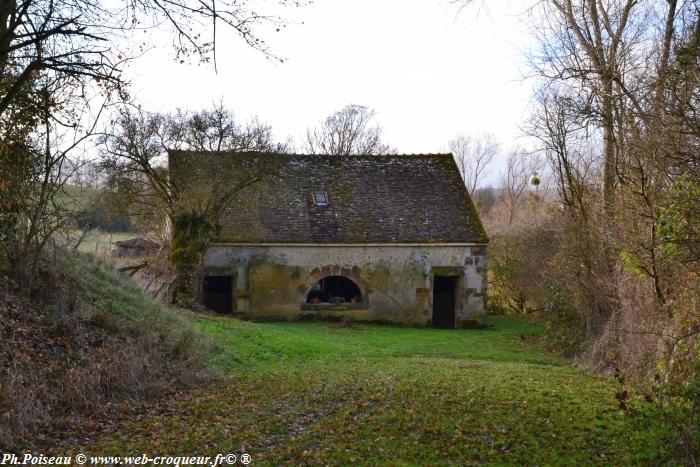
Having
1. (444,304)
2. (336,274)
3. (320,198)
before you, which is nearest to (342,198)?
(320,198)

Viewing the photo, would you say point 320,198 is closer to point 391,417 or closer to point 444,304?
point 444,304

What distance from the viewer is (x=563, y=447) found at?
7332mm

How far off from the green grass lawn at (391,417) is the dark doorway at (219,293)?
30.0 ft

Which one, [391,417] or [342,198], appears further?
[342,198]

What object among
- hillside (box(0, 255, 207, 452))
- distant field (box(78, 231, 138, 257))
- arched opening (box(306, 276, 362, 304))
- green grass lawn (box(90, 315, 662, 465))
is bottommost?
green grass lawn (box(90, 315, 662, 465))

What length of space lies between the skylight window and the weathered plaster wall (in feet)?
7.68

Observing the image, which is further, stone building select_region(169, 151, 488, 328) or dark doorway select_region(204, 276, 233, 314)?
dark doorway select_region(204, 276, 233, 314)

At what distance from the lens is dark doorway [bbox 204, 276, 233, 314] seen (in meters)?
23.0

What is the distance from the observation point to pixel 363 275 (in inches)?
914

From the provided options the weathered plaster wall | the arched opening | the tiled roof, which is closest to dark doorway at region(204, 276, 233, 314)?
the weathered plaster wall

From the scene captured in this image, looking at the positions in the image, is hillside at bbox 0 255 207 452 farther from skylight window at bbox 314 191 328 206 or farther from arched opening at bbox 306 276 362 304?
arched opening at bbox 306 276 362 304

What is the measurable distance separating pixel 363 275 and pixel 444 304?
362 centimetres

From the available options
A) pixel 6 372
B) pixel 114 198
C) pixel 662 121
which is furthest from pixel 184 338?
pixel 114 198

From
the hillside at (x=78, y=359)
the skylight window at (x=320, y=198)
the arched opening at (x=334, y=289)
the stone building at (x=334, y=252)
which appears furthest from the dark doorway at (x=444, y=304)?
the hillside at (x=78, y=359)
